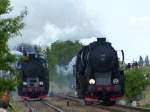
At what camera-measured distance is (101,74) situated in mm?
38156

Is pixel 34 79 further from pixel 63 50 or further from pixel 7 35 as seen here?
pixel 63 50

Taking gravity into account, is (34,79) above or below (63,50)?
below

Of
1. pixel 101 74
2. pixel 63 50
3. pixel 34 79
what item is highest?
pixel 63 50

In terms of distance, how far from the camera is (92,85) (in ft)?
124

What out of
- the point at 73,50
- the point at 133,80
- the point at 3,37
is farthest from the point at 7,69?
the point at 73,50

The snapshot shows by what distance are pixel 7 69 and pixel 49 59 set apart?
361 feet

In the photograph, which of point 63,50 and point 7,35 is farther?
point 63,50

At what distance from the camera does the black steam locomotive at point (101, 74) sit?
37.7 meters

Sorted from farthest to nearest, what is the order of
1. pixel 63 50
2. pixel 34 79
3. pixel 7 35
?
pixel 63 50 < pixel 34 79 < pixel 7 35

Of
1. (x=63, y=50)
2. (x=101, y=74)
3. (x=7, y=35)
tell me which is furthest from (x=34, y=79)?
(x=63, y=50)

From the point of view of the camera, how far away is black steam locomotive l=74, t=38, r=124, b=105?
37.7 metres

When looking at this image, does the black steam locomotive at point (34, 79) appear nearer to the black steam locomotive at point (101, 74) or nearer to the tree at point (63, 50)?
the black steam locomotive at point (101, 74)

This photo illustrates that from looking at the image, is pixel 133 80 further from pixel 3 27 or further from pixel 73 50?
pixel 73 50

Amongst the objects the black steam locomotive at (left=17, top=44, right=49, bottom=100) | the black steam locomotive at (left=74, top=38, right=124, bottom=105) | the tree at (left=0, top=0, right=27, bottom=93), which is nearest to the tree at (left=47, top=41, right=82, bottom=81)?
the black steam locomotive at (left=17, top=44, right=49, bottom=100)
